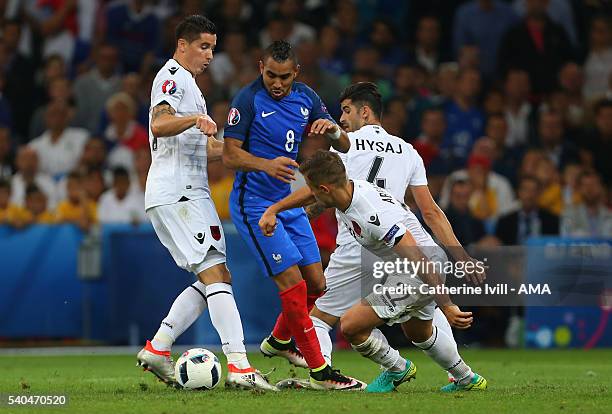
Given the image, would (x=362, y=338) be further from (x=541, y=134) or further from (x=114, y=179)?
(x=541, y=134)

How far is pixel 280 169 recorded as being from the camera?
28.8ft

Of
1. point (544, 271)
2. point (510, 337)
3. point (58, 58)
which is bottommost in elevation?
point (510, 337)

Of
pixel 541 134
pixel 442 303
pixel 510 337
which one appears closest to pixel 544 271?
pixel 510 337

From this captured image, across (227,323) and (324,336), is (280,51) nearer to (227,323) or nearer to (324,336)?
(227,323)

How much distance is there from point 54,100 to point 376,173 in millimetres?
8620

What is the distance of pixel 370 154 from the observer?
9484 mm

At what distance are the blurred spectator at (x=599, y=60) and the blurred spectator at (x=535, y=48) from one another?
18.2 inches

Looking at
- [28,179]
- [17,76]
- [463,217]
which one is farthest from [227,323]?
[17,76]

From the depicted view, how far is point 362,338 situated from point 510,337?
662 centimetres

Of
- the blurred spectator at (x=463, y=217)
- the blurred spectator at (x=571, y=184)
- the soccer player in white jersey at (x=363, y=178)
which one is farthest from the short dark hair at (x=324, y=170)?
the blurred spectator at (x=571, y=184)

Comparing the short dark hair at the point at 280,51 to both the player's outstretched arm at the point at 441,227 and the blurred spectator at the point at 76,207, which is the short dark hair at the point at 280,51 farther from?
the blurred spectator at the point at 76,207

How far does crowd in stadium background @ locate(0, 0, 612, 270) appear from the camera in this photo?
15648 mm

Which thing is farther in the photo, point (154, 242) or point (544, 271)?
point (154, 242)

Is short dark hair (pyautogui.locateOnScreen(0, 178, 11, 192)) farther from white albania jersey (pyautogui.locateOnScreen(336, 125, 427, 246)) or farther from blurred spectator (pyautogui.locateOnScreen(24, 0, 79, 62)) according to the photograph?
white albania jersey (pyautogui.locateOnScreen(336, 125, 427, 246))
